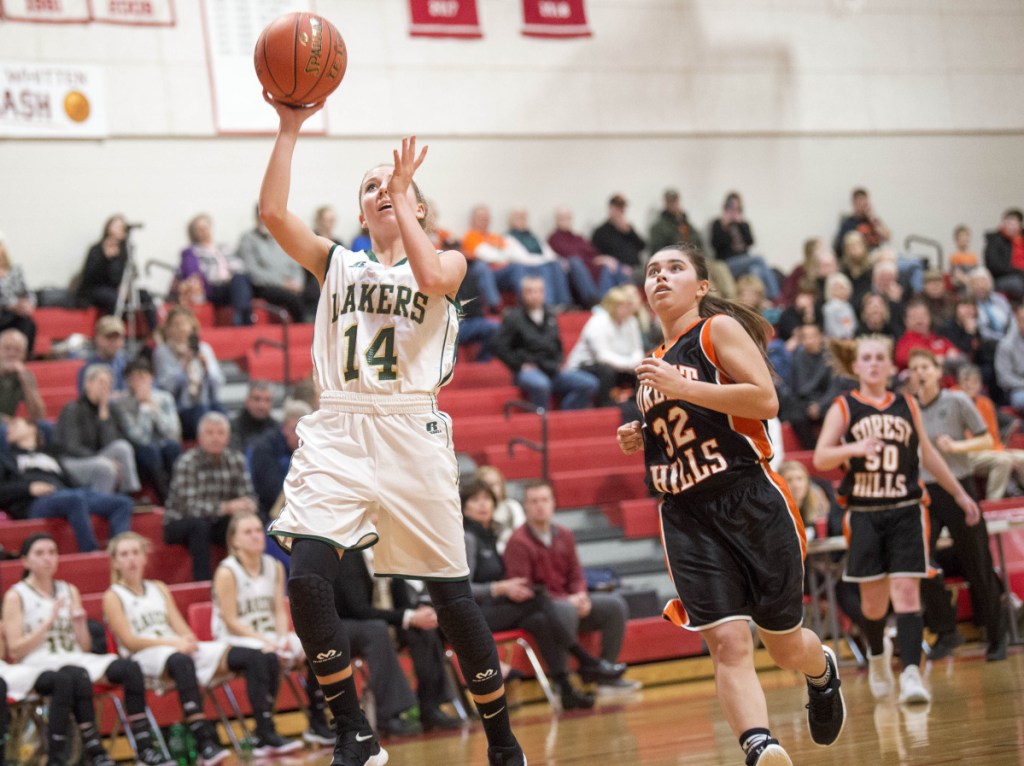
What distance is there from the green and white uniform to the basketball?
0.56m

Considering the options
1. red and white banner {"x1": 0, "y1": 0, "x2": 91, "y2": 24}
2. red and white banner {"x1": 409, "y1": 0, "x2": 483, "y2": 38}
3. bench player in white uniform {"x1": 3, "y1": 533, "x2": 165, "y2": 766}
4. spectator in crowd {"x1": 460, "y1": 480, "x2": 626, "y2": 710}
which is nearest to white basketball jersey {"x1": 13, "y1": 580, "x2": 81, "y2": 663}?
bench player in white uniform {"x1": 3, "y1": 533, "x2": 165, "y2": 766}

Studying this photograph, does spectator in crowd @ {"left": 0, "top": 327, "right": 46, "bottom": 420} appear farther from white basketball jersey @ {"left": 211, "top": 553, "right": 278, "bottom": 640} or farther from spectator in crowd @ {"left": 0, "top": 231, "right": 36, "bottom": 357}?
white basketball jersey @ {"left": 211, "top": 553, "right": 278, "bottom": 640}

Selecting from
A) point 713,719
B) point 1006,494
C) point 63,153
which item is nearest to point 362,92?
point 63,153

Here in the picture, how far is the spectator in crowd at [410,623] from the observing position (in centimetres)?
773

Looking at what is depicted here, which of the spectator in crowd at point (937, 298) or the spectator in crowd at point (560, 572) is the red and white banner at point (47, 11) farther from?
the spectator in crowd at point (937, 298)

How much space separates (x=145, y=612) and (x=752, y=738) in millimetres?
4498

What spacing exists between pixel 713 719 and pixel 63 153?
9.08 meters

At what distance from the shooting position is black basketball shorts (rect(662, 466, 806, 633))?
4.21m

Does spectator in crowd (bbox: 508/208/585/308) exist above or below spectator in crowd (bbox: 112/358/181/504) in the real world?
above

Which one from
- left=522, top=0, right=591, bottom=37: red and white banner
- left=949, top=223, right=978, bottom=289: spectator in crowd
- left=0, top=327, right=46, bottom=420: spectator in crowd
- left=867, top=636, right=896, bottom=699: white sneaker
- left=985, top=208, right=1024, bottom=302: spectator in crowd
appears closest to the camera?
left=867, top=636, right=896, bottom=699: white sneaker

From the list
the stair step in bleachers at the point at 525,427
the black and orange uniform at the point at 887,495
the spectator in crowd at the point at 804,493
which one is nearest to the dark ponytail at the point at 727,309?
the black and orange uniform at the point at 887,495

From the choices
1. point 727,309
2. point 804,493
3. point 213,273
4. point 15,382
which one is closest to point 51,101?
point 213,273

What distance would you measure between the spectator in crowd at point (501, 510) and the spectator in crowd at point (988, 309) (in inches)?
259

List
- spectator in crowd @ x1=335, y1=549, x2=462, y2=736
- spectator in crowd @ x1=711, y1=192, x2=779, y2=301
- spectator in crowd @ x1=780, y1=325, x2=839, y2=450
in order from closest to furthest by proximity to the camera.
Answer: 1. spectator in crowd @ x1=335, y1=549, x2=462, y2=736
2. spectator in crowd @ x1=780, y1=325, x2=839, y2=450
3. spectator in crowd @ x1=711, y1=192, x2=779, y2=301
